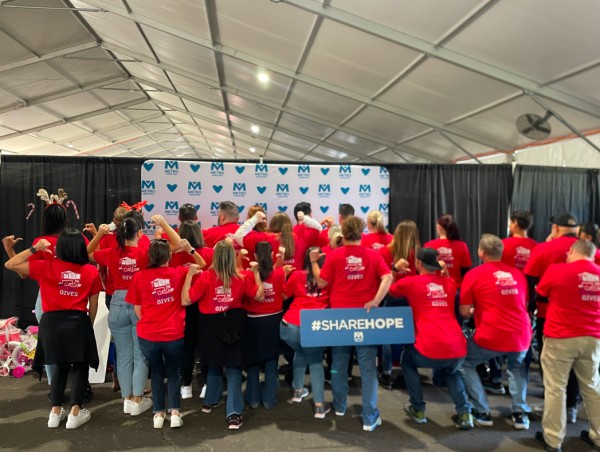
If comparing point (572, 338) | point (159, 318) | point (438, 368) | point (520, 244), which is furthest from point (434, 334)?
point (159, 318)

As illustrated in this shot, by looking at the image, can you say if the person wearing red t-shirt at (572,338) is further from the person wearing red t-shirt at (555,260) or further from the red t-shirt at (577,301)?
the person wearing red t-shirt at (555,260)

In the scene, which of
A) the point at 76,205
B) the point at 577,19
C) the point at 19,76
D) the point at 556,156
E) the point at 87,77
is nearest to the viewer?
the point at 577,19

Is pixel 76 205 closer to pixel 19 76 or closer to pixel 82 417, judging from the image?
pixel 82 417

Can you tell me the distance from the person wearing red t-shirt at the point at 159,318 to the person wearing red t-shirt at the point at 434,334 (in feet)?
5.40

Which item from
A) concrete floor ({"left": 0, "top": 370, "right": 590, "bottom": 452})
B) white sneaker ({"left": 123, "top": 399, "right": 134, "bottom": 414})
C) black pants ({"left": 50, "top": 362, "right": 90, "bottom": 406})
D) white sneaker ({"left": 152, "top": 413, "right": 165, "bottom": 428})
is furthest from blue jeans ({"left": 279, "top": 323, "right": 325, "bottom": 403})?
black pants ({"left": 50, "top": 362, "right": 90, "bottom": 406})

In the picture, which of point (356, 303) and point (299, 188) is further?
point (299, 188)

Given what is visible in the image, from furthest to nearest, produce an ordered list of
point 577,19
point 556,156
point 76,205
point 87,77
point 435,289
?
point 87,77 → point 556,156 → point 76,205 → point 577,19 → point 435,289

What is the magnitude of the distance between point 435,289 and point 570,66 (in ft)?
9.60

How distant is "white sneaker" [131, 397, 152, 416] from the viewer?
10.3ft

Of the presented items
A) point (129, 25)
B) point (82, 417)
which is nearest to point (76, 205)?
point (82, 417)

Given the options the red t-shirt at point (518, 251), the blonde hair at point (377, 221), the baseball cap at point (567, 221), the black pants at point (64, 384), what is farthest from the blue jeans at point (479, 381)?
the black pants at point (64, 384)

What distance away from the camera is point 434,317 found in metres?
2.88

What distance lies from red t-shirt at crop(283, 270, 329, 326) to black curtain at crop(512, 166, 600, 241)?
3482 mm

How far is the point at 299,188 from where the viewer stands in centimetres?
493
